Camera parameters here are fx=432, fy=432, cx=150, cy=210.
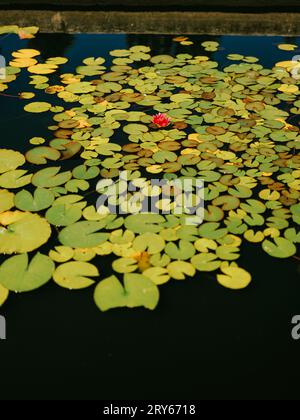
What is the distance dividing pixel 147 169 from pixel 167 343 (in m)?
0.89

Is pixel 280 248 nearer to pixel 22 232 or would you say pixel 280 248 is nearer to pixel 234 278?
pixel 234 278

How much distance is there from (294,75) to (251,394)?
225cm

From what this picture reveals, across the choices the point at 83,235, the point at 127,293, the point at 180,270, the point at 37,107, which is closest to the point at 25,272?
the point at 83,235

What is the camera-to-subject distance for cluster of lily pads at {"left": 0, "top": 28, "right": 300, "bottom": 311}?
1542 millimetres

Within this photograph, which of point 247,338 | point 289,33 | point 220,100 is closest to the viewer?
point 247,338

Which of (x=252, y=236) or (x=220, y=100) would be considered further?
(x=220, y=100)

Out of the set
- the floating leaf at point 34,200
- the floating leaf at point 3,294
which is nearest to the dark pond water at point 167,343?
the floating leaf at point 3,294

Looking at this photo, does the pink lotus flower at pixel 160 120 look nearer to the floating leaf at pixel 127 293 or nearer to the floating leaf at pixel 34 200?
the floating leaf at pixel 34 200

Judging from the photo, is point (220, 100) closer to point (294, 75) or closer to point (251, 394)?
point (294, 75)

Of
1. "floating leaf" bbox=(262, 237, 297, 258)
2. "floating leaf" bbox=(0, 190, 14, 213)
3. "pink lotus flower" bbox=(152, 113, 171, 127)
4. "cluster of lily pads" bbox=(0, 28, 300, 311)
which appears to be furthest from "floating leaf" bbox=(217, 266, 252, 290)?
"pink lotus flower" bbox=(152, 113, 171, 127)
